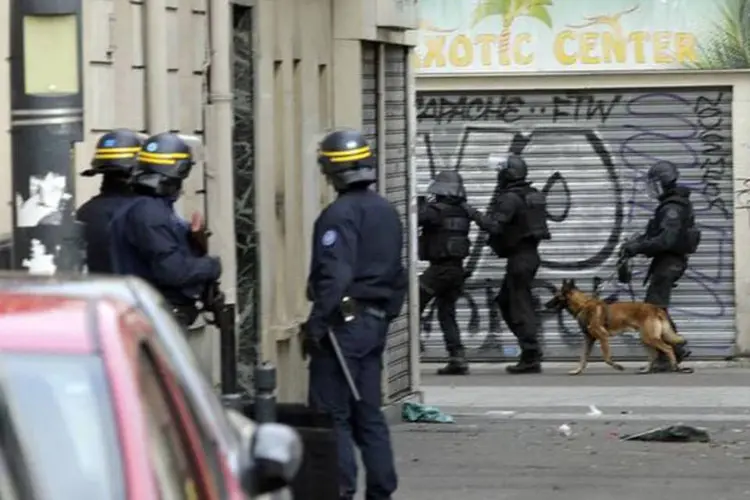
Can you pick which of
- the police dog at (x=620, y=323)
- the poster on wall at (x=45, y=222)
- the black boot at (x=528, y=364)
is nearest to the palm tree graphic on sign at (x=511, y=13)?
the police dog at (x=620, y=323)

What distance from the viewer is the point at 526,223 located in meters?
18.0

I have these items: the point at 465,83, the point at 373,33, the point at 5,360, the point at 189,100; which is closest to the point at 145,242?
the point at 189,100

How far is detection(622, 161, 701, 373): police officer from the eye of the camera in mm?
17688

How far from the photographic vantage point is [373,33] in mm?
13523

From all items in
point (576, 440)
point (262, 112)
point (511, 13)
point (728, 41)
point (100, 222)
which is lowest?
point (576, 440)

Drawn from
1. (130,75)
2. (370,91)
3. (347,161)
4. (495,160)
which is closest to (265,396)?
(347,161)

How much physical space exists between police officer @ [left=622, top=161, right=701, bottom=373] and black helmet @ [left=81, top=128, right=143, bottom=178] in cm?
981

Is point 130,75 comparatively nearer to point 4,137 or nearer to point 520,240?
point 4,137

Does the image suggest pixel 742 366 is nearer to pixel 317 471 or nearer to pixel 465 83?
pixel 465 83

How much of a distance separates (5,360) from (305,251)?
9.33 metres

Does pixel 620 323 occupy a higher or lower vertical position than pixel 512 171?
lower

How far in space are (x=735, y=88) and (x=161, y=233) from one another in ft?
39.2

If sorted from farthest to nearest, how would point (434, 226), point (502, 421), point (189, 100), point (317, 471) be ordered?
point (434, 226) < point (502, 421) < point (189, 100) < point (317, 471)

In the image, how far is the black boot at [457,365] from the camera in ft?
59.4
